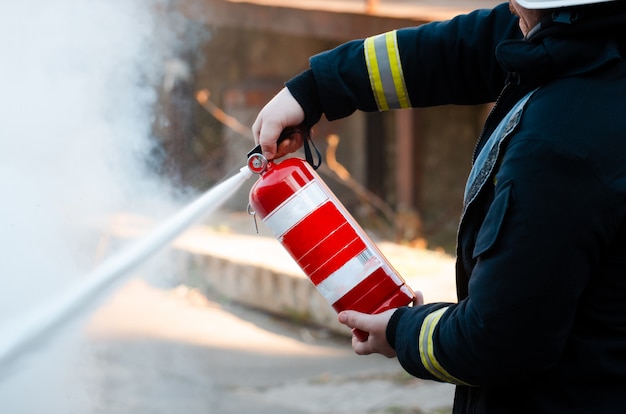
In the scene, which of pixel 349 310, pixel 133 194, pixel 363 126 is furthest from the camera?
pixel 363 126

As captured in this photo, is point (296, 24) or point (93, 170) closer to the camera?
point (93, 170)

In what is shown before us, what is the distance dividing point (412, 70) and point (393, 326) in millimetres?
601

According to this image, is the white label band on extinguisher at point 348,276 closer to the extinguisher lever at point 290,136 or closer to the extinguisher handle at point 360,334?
A: the extinguisher handle at point 360,334

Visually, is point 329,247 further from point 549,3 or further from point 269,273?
point 269,273

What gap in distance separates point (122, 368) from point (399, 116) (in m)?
4.08

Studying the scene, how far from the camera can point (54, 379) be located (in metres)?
2.34

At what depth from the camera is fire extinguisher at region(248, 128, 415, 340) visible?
178 cm

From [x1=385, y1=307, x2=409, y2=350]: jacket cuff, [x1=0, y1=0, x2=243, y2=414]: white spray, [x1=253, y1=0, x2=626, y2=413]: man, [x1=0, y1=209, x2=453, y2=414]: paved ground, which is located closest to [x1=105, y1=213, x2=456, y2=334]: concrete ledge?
[x1=0, y1=209, x2=453, y2=414]: paved ground

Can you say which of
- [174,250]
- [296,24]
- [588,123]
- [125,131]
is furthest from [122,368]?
[588,123]

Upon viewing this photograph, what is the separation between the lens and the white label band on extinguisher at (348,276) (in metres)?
1.77

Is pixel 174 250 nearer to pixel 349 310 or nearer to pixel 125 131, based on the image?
pixel 125 131

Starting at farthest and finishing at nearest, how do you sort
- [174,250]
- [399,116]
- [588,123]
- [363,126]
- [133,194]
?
[363,126]
[399,116]
[174,250]
[133,194]
[588,123]

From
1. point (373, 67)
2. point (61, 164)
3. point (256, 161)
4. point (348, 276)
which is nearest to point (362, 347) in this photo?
point (348, 276)

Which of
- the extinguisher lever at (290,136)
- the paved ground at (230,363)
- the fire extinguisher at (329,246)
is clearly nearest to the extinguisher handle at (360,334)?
the fire extinguisher at (329,246)
